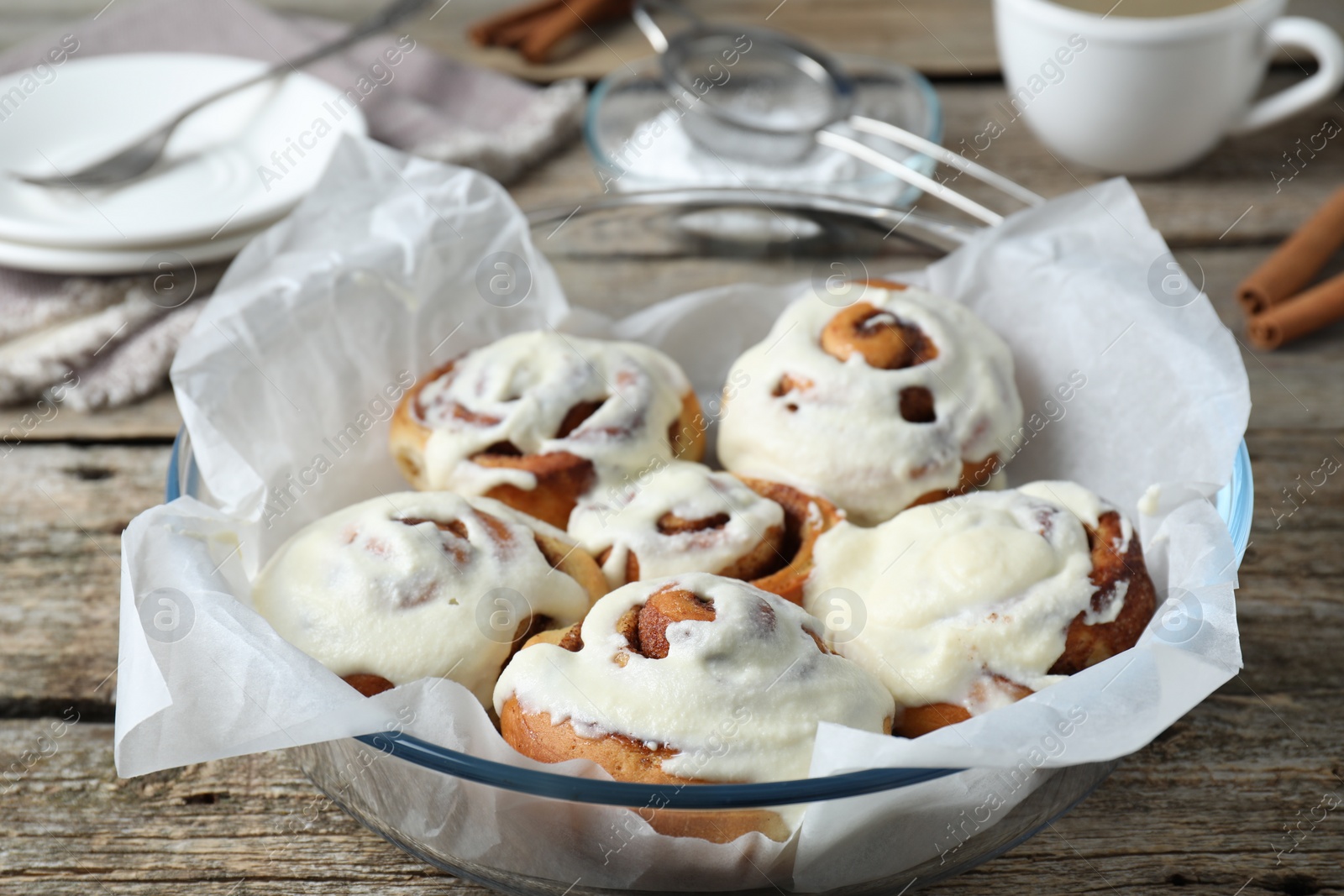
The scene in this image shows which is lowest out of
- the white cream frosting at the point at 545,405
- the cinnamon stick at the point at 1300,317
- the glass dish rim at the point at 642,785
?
the cinnamon stick at the point at 1300,317

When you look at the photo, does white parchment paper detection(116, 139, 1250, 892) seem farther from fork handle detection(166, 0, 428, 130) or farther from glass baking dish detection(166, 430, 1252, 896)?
fork handle detection(166, 0, 428, 130)

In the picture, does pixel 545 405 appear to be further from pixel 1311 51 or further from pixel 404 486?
pixel 1311 51

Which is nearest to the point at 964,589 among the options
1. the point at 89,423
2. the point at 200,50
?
the point at 89,423

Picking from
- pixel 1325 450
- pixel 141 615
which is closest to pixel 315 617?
pixel 141 615

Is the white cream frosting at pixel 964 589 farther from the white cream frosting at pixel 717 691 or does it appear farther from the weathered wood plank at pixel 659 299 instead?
the weathered wood plank at pixel 659 299

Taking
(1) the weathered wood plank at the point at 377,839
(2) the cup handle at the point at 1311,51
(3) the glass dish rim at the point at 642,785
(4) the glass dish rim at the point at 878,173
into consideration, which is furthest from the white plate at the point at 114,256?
(2) the cup handle at the point at 1311,51

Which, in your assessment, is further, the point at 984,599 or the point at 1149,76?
the point at 1149,76

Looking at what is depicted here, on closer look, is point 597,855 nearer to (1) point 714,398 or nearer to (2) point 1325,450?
(1) point 714,398
